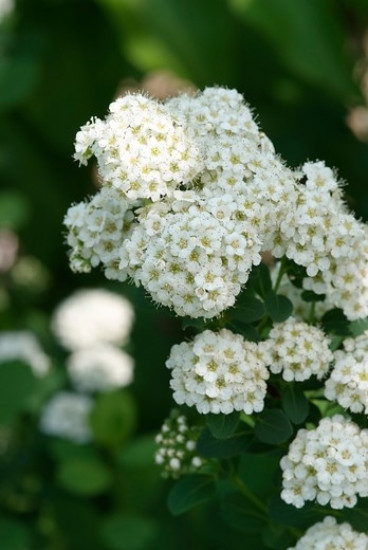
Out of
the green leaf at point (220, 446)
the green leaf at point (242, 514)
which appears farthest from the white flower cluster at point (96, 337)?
the green leaf at point (220, 446)

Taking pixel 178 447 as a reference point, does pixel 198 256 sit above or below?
above

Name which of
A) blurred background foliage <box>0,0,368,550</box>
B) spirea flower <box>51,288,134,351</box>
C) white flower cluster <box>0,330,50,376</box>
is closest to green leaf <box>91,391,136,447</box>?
blurred background foliage <box>0,0,368,550</box>

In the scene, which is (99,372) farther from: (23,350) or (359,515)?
(359,515)

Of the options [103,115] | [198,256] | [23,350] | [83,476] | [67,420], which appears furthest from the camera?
[103,115]

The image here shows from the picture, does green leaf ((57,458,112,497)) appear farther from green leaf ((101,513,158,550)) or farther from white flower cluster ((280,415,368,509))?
white flower cluster ((280,415,368,509))

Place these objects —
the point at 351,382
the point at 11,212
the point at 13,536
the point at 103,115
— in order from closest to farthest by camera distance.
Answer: the point at 351,382 < the point at 13,536 < the point at 11,212 < the point at 103,115

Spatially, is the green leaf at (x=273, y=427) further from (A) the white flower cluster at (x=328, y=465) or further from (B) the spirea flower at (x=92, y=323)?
(B) the spirea flower at (x=92, y=323)

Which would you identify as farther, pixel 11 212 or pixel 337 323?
pixel 11 212

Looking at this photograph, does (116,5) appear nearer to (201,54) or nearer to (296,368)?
(201,54)

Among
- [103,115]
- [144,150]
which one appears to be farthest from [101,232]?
[103,115]
